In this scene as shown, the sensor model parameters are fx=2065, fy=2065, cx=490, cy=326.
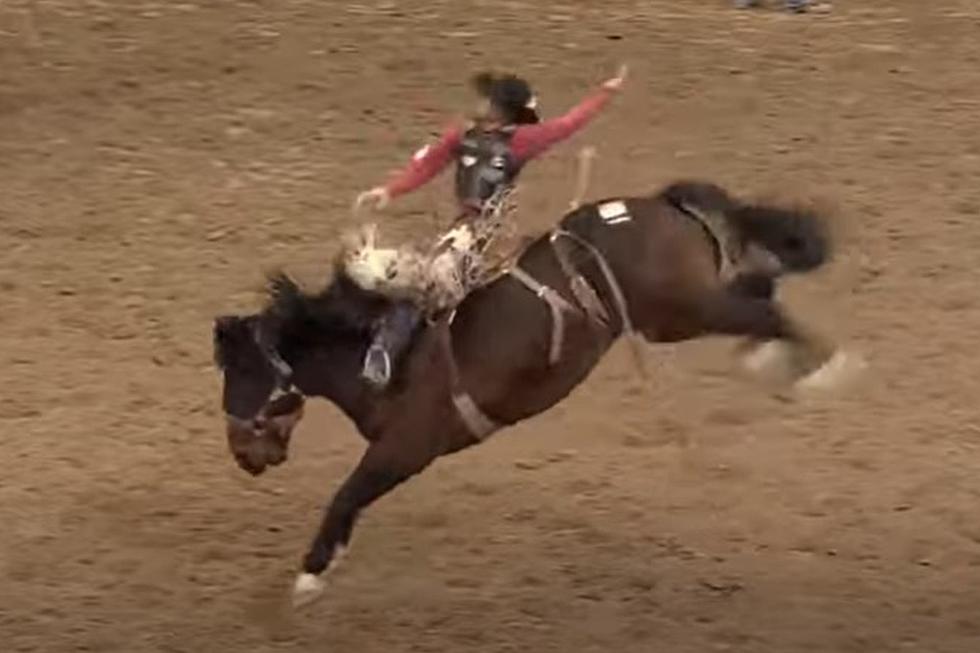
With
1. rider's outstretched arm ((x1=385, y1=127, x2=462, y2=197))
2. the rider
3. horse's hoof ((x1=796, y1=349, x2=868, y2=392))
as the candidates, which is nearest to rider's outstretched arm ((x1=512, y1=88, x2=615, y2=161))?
the rider

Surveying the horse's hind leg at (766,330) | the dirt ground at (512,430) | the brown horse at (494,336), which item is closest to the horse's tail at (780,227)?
the brown horse at (494,336)

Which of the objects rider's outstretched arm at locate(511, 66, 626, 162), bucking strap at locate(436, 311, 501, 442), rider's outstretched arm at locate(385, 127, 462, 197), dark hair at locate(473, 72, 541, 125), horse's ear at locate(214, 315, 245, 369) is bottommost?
bucking strap at locate(436, 311, 501, 442)

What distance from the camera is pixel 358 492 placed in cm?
418

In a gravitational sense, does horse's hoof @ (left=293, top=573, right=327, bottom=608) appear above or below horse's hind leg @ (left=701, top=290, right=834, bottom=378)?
below

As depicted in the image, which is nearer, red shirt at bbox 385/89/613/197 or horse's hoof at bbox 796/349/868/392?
red shirt at bbox 385/89/613/197

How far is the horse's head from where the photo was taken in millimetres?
4113

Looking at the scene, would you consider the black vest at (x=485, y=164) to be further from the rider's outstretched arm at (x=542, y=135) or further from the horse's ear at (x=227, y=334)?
the horse's ear at (x=227, y=334)

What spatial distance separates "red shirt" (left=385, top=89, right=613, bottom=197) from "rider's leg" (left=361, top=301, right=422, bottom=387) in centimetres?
25

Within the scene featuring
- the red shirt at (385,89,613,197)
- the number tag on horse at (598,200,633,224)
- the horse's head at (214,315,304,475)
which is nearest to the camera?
the horse's head at (214,315,304,475)

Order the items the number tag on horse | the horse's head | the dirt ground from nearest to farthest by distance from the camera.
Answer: the horse's head < the number tag on horse < the dirt ground

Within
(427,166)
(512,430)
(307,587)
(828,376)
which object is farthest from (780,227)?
(512,430)

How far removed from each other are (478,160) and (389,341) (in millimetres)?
413

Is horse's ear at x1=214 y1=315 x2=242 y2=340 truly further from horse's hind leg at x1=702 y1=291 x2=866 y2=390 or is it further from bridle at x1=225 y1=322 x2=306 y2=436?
horse's hind leg at x1=702 y1=291 x2=866 y2=390

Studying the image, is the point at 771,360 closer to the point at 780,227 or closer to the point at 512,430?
the point at 780,227
